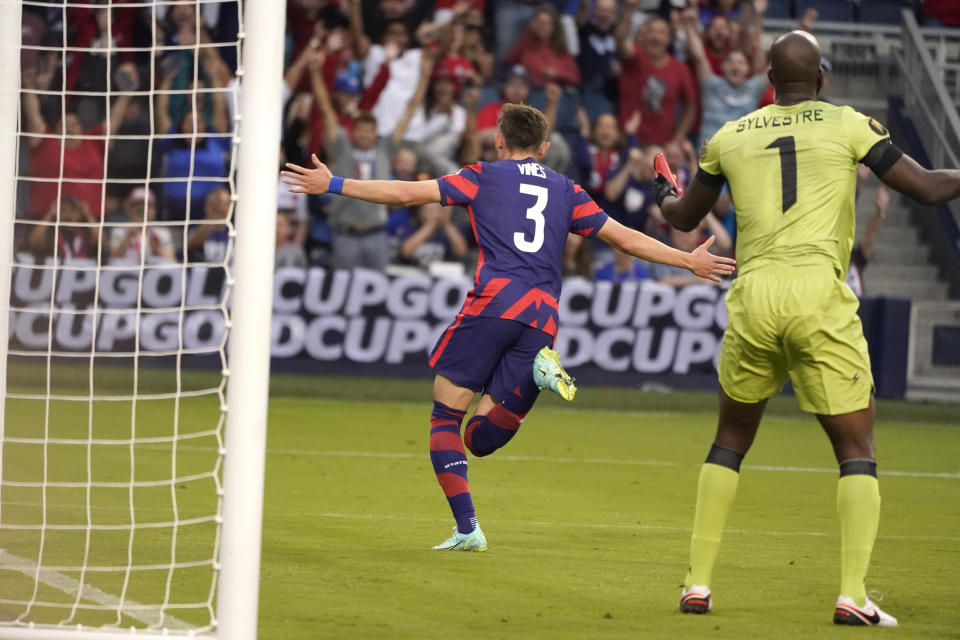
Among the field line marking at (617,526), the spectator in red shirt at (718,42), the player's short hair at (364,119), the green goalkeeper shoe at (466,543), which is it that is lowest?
the field line marking at (617,526)

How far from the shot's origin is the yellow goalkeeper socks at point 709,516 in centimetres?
513

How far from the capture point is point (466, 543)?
256 inches

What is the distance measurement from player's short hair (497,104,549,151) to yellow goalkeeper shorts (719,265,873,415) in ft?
6.02

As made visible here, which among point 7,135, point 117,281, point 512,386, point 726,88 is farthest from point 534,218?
point 726,88

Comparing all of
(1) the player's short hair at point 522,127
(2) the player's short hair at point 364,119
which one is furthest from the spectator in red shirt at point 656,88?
(1) the player's short hair at point 522,127

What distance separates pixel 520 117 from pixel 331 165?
9785mm

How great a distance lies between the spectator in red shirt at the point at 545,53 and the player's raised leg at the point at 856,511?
41.3 feet

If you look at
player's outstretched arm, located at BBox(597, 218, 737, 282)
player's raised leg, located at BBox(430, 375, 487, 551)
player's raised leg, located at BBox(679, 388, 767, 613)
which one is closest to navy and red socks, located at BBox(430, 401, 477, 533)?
player's raised leg, located at BBox(430, 375, 487, 551)

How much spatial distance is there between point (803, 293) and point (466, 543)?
2.25 m

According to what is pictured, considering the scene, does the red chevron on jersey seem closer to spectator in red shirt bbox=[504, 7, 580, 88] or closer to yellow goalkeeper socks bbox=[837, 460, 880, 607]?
yellow goalkeeper socks bbox=[837, 460, 880, 607]

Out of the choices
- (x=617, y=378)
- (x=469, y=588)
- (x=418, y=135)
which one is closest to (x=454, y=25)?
(x=418, y=135)

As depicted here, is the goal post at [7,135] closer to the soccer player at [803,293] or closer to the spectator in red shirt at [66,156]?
the soccer player at [803,293]

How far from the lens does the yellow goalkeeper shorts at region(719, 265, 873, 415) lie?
196 inches

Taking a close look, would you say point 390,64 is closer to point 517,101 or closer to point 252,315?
point 517,101
